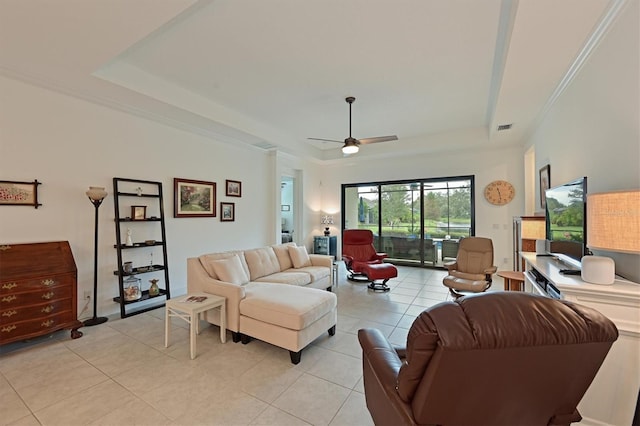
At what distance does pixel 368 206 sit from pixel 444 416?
273 inches

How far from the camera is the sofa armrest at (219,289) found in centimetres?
297

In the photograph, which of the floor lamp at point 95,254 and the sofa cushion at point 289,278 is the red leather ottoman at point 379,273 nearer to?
the sofa cushion at point 289,278

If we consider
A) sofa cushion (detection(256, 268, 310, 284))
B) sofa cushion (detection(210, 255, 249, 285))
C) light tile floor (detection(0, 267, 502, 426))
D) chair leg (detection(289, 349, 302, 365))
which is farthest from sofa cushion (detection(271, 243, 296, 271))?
chair leg (detection(289, 349, 302, 365))

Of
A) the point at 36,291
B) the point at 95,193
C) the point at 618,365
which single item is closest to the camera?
the point at 618,365

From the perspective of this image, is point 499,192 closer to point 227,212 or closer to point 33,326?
point 227,212

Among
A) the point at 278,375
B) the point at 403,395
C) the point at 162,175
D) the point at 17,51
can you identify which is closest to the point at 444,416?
the point at 403,395

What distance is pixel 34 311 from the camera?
9.12 feet

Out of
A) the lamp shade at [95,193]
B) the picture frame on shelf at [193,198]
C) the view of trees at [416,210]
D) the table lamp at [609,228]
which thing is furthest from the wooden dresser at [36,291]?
the view of trees at [416,210]

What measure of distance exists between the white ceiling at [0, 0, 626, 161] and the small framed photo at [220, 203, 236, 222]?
142 cm

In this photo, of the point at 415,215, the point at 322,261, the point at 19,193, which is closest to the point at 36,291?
the point at 19,193

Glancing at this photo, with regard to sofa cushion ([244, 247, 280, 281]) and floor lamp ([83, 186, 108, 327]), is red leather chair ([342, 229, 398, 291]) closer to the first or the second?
sofa cushion ([244, 247, 280, 281])

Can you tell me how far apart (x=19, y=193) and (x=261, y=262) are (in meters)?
2.83

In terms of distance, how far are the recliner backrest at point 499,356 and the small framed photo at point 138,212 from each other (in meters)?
4.19

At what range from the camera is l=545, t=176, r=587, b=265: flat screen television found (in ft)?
7.01
